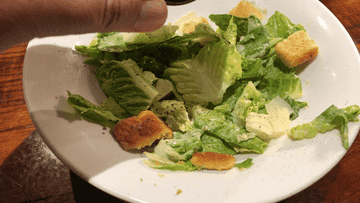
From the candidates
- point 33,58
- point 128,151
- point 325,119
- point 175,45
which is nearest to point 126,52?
point 175,45

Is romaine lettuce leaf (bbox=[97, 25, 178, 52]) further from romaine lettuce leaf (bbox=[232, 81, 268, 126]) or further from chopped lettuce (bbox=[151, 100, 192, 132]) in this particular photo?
romaine lettuce leaf (bbox=[232, 81, 268, 126])

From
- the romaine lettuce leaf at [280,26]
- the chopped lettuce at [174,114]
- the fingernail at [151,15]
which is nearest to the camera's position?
the fingernail at [151,15]

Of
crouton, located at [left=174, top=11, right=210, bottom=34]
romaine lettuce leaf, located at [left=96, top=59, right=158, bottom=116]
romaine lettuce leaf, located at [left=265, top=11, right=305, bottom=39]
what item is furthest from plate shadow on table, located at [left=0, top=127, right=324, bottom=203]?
crouton, located at [left=174, top=11, right=210, bottom=34]

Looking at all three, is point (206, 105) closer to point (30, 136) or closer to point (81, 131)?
point (81, 131)

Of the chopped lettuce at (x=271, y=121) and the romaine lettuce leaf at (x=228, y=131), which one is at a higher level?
the chopped lettuce at (x=271, y=121)

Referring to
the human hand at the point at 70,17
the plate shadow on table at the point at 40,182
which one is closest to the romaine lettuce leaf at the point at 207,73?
the human hand at the point at 70,17

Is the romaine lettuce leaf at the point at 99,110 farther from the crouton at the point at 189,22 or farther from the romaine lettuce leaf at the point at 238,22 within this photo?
the romaine lettuce leaf at the point at 238,22

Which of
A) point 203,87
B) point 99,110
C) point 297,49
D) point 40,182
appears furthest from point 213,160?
point 40,182
